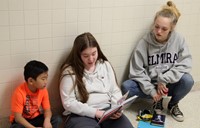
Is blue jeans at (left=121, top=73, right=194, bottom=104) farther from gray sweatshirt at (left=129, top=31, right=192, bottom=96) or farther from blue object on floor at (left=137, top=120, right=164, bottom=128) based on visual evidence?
blue object on floor at (left=137, top=120, right=164, bottom=128)

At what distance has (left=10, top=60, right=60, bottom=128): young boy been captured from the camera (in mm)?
1694

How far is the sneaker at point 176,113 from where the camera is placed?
7.19ft

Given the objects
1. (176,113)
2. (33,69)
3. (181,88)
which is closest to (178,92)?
(181,88)

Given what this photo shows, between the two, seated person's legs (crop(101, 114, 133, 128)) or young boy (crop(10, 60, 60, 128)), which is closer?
young boy (crop(10, 60, 60, 128))

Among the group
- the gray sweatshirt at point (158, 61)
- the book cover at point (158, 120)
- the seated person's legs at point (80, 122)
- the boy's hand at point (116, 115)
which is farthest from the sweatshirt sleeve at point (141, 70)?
the seated person's legs at point (80, 122)

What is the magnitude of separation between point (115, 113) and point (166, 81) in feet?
1.78

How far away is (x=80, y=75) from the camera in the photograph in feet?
6.07

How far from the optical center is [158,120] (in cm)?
211

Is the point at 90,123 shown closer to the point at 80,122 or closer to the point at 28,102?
the point at 80,122

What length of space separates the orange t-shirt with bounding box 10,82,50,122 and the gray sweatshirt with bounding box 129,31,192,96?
69 centimetres

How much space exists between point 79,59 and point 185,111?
0.99 meters

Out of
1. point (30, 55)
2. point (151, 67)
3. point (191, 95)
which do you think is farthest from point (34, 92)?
point (191, 95)

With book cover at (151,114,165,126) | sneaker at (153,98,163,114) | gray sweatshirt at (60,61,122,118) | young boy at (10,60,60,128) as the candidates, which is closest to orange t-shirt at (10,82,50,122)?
young boy at (10,60,60,128)

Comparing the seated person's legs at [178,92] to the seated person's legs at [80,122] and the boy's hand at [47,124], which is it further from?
the boy's hand at [47,124]
